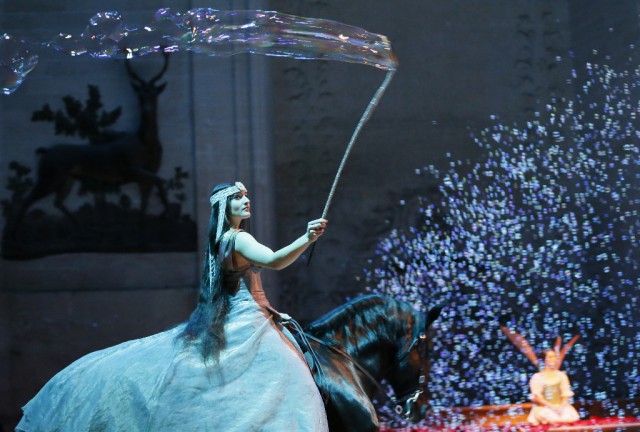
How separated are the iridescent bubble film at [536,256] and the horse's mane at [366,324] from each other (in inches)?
127

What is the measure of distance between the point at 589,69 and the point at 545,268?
1.74 metres

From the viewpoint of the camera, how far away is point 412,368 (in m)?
4.01

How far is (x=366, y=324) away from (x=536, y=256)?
377 cm

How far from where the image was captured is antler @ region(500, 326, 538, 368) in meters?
6.86

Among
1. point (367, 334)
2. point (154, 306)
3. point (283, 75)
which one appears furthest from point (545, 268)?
point (367, 334)

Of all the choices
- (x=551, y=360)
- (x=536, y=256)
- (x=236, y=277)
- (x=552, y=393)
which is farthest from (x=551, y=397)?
(x=236, y=277)

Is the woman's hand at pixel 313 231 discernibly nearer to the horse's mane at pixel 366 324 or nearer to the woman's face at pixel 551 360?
the horse's mane at pixel 366 324

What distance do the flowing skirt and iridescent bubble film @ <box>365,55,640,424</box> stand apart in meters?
3.78

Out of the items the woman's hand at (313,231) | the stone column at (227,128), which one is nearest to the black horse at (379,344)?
the woman's hand at (313,231)

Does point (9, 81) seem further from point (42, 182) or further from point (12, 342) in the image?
point (12, 342)

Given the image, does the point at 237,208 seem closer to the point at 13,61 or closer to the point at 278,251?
the point at 278,251

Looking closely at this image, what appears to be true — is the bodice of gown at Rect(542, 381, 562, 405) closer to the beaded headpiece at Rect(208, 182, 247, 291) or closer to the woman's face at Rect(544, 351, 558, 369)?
the woman's face at Rect(544, 351, 558, 369)

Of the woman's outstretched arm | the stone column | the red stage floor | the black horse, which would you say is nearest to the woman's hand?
the woman's outstretched arm

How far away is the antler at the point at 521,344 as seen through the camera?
6.86 meters
